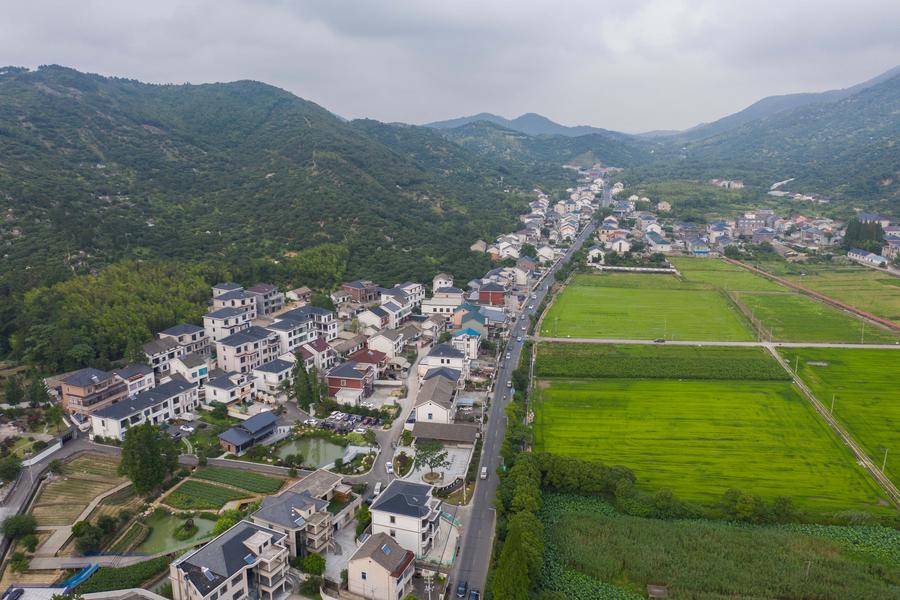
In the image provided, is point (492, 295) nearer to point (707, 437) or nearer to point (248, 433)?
point (707, 437)

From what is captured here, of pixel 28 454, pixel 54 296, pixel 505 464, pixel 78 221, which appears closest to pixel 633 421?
pixel 505 464

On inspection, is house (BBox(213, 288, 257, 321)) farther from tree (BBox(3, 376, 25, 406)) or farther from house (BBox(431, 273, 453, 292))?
house (BBox(431, 273, 453, 292))

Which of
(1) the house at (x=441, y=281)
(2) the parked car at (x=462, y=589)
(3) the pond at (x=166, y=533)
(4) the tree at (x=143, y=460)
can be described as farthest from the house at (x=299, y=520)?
(1) the house at (x=441, y=281)

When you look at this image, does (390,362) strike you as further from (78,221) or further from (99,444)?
(78,221)

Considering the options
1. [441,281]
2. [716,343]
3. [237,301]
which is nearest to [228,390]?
[237,301]

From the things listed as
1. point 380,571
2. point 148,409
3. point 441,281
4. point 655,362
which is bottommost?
point 380,571

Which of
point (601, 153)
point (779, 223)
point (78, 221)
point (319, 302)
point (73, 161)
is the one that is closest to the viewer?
point (319, 302)
